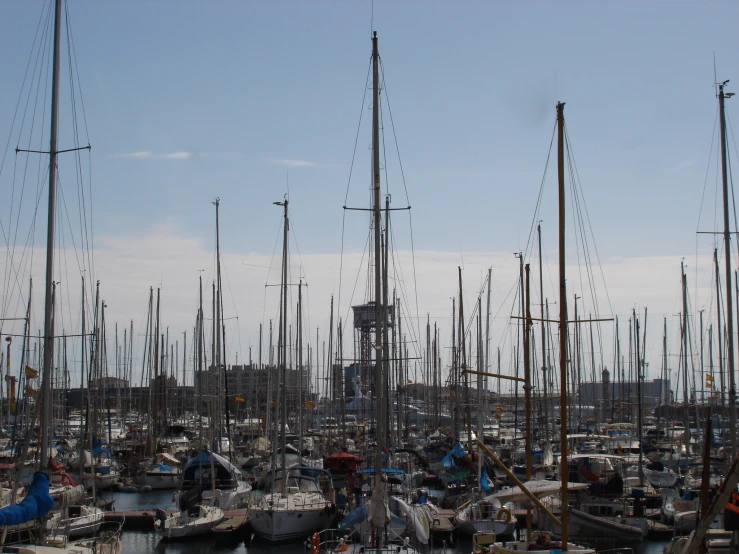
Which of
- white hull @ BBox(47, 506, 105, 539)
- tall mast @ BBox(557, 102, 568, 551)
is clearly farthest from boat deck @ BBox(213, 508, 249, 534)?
tall mast @ BBox(557, 102, 568, 551)

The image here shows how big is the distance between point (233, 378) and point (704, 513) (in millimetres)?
136571

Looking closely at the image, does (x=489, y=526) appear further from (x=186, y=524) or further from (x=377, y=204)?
(x=377, y=204)

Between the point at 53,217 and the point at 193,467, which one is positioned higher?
the point at 53,217

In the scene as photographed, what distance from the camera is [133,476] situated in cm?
5388

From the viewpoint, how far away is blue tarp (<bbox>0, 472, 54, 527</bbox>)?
16.4 meters

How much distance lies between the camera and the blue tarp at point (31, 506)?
16375 millimetres

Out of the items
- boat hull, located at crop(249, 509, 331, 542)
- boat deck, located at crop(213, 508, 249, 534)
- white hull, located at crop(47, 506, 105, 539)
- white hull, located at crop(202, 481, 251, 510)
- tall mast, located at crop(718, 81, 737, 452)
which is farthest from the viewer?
white hull, located at crop(202, 481, 251, 510)

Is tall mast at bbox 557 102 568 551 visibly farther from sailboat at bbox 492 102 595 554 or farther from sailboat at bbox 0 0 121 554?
sailboat at bbox 0 0 121 554

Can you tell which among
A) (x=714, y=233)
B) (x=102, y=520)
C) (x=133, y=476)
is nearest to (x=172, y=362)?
(x=133, y=476)

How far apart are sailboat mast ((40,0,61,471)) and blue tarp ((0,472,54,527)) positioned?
1.73ft

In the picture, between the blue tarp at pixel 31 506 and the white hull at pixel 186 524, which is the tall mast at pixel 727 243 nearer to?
the blue tarp at pixel 31 506

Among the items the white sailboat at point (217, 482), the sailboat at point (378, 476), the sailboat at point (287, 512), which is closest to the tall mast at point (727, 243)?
the sailboat at point (378, 476)

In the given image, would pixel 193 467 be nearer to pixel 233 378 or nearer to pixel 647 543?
pixel 647 543

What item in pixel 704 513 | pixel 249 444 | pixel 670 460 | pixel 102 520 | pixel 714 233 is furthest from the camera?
pixel 249 444
